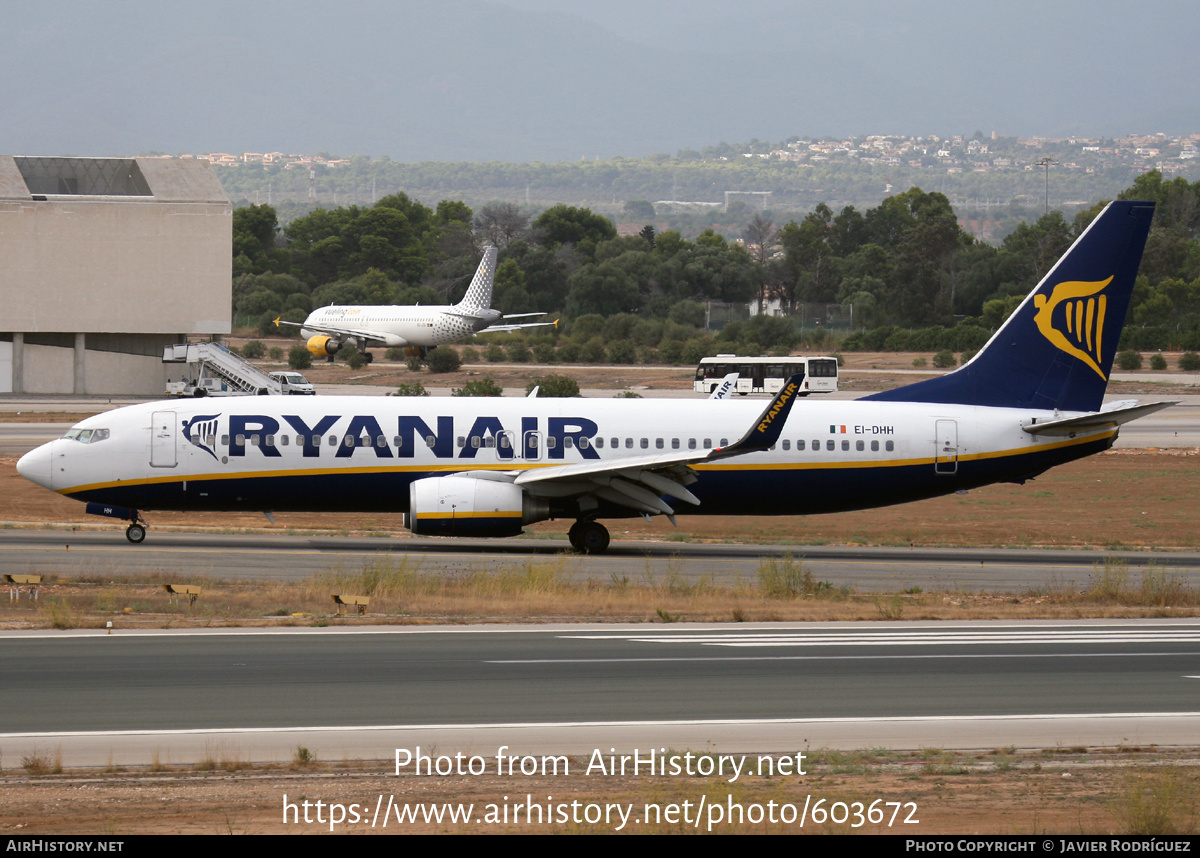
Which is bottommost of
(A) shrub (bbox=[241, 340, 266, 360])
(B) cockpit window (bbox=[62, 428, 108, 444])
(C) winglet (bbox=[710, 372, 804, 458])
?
(A) shrub (bbox=[241, 340, 266, 360])

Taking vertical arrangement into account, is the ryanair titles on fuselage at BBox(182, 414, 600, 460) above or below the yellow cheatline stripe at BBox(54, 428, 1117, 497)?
above

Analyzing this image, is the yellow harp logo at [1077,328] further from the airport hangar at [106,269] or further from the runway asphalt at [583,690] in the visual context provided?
the airport hangar at [106,269]

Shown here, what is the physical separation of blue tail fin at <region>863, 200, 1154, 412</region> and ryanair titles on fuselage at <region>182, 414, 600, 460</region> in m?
10.4

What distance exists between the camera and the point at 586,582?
1104 inches

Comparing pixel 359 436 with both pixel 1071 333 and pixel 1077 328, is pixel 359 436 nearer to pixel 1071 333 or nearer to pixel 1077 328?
pixel 1071 333

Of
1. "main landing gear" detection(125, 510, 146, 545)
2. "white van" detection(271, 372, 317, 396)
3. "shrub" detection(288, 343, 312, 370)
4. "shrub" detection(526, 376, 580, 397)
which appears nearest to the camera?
"main landing gear" detection(125, 510, 146, 545)

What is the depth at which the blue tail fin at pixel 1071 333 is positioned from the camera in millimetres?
34781

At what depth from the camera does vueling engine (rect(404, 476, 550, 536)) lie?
31531mm

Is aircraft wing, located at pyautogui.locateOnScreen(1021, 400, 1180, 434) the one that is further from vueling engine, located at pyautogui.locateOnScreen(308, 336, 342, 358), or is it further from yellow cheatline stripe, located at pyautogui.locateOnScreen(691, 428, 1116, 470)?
vueling engine, located at pyautogui.locateOnScreen(308, 336, 342, 358)

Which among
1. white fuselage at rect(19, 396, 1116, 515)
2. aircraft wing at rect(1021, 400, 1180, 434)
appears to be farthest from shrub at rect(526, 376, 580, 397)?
aircraft wing at rect(1021, 400, 1180, 434)

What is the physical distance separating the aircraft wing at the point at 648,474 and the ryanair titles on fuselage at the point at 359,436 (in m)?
1.01

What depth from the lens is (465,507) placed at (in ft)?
104

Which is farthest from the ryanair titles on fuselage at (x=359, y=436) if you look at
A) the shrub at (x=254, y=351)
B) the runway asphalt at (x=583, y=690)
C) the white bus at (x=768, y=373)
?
the shrub at (x=254, y=351)

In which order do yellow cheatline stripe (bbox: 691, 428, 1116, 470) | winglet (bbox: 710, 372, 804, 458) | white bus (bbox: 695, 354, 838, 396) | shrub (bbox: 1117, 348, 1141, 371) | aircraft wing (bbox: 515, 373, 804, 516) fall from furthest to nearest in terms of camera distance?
shrub (bbox: 1117, 348, 1141, 371)
white bus (bbox: 695, 354, 838, 396)
yellow cheatline stripe (bbox: 691, 428, 1116, 470)
aircraft wing (bbox: 515, 373, 804, 516)
winglet (bbox: 710, 372, 804, 458)
